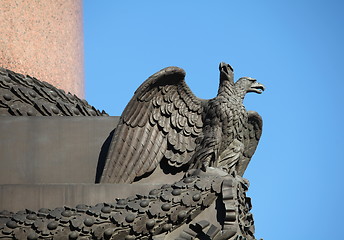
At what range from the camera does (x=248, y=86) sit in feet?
42.9

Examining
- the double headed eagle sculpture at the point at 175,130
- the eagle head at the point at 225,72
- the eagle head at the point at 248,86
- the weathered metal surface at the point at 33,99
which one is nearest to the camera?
the double headed eagle sculpture at the point at 175,130

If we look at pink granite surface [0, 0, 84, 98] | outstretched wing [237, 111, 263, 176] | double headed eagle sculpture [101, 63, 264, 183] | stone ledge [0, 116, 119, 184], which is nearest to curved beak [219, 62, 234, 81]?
double headed eagle sculpture [101, 63, 264, 183]

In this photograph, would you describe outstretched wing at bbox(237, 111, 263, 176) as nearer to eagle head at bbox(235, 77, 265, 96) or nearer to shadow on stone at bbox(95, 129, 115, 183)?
eagle head at bbox(235, 77, 265, 96)

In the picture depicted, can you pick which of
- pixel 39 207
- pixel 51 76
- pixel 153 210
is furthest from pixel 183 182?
pixel 51 76

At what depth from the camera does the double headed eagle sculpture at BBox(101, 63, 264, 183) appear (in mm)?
11422

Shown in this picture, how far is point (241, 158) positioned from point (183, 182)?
1.72 meters

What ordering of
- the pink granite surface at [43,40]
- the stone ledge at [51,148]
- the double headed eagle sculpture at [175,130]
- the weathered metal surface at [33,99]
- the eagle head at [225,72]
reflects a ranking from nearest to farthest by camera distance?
the stone ledge at [51,148], the double headed eagle sculpture at [175,130], the weathered metal surface at [33,99], the eagle head at [225,72], the pink granite surface at [43,40]

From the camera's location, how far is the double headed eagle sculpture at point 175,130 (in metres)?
11.4

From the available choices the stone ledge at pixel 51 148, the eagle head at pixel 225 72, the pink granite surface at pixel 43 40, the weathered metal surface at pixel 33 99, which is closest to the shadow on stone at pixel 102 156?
the stone ledge at pixel 51 148

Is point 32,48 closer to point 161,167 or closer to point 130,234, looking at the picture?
point 161,167

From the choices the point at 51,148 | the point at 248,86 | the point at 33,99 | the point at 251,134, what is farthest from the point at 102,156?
the point at 248,86

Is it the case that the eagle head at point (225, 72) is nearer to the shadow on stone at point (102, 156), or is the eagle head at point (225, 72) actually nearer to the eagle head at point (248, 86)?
the eagle head at point (248, 86)

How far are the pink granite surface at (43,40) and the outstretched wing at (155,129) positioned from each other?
2.78 metres

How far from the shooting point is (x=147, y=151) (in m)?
11.6
